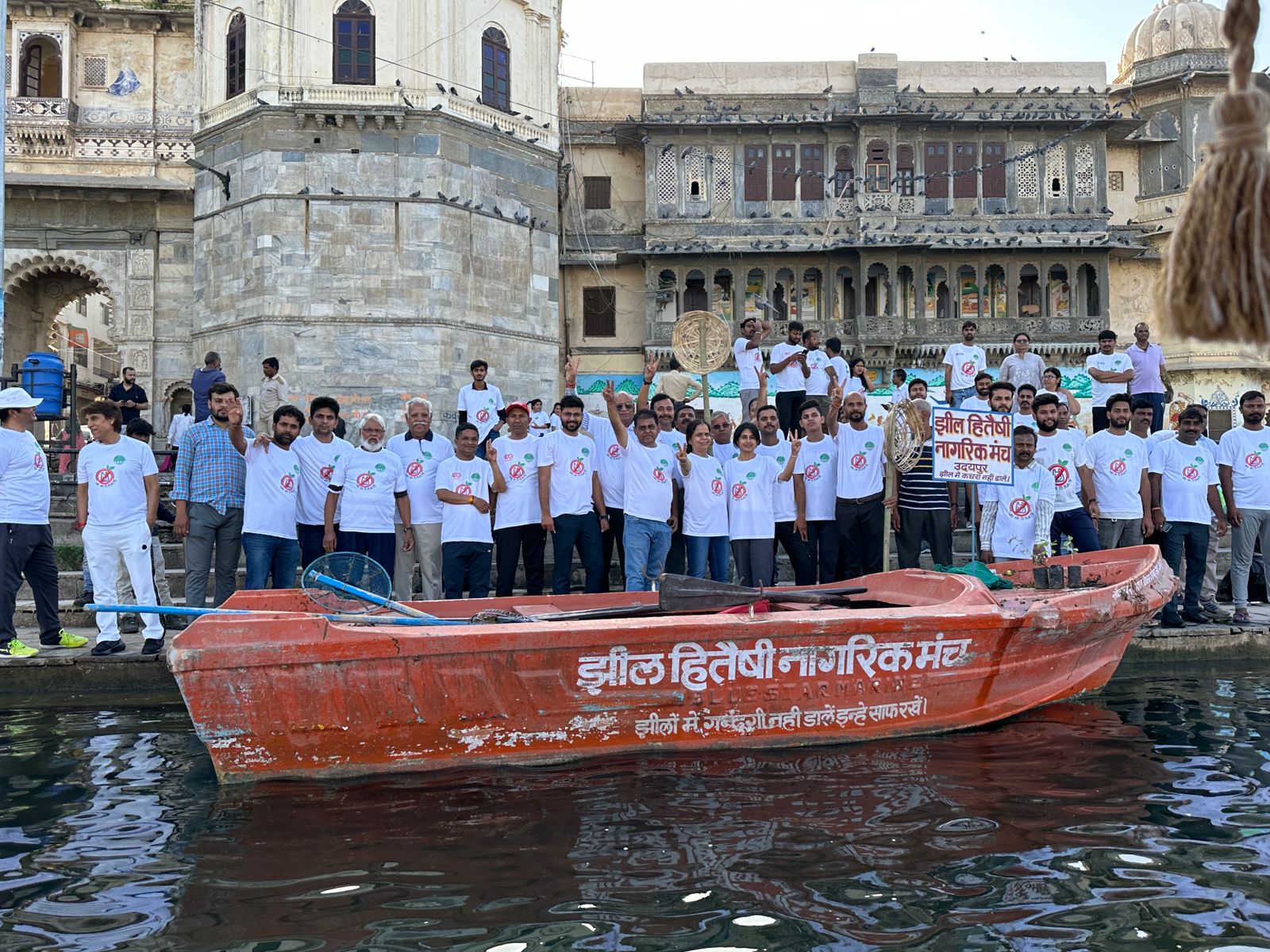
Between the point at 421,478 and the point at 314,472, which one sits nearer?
the point at 314,472

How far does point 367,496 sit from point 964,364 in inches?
325

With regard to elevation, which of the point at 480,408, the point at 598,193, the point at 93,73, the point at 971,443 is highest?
the point at 93,73

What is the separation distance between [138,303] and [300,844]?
23.1 meters

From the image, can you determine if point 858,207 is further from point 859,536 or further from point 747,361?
point 859,536

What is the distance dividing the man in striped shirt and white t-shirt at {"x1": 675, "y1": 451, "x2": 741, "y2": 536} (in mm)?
1585

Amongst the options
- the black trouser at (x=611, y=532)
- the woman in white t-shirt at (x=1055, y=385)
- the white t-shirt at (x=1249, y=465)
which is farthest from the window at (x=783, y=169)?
the black trouser at (x=611, y=532)

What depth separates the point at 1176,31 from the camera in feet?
105

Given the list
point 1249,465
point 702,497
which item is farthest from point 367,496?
point 1249,465

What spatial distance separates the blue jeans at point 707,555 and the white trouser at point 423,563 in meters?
2.27

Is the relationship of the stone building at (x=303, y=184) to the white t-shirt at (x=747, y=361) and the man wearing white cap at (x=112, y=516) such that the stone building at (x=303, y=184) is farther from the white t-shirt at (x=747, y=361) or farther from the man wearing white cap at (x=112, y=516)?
the man wearing white cap at (x=112, y=516)

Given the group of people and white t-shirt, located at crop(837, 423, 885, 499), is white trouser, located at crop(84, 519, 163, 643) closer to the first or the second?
the group of people

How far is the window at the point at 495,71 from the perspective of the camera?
23.1m

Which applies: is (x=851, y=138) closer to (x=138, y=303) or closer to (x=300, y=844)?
(x=138, y=303)

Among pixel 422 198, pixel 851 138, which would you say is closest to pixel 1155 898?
pixel 422 198
